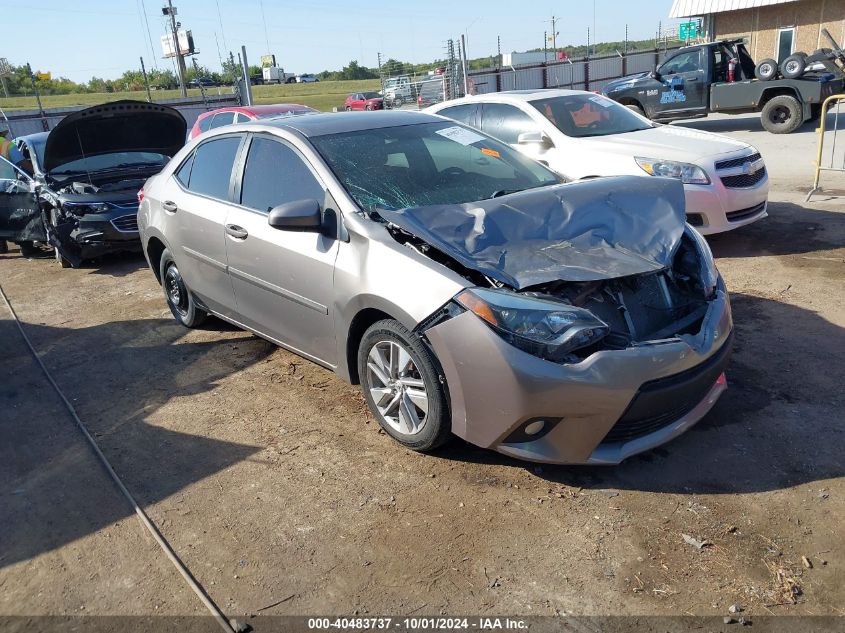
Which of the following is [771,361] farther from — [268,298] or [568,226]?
[268,298]

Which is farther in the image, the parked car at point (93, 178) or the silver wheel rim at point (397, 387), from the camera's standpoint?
the parked car at point (93, 178)

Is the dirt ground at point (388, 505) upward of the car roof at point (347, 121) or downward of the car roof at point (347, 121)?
downward

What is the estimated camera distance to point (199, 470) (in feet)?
12.4

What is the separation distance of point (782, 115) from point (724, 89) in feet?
4.55

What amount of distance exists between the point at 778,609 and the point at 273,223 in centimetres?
291

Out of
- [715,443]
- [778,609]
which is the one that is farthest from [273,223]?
[778,609]

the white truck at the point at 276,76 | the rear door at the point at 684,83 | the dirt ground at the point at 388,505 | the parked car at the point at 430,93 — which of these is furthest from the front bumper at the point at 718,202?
the white truck at the point at 276,76

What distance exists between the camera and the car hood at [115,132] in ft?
25.8

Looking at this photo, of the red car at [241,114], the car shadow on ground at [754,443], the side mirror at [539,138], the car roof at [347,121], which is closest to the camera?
the car shadow on ground at [754,443]

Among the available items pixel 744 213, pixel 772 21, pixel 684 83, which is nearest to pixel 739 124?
pixel 684 83

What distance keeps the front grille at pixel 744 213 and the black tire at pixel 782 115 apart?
32.2 ft

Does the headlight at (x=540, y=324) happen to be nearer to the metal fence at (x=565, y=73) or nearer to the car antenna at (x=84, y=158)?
the car antenna at (x=84, y=158)

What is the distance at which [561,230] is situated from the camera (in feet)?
12.0

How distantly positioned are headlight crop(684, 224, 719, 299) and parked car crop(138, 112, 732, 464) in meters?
0.01
